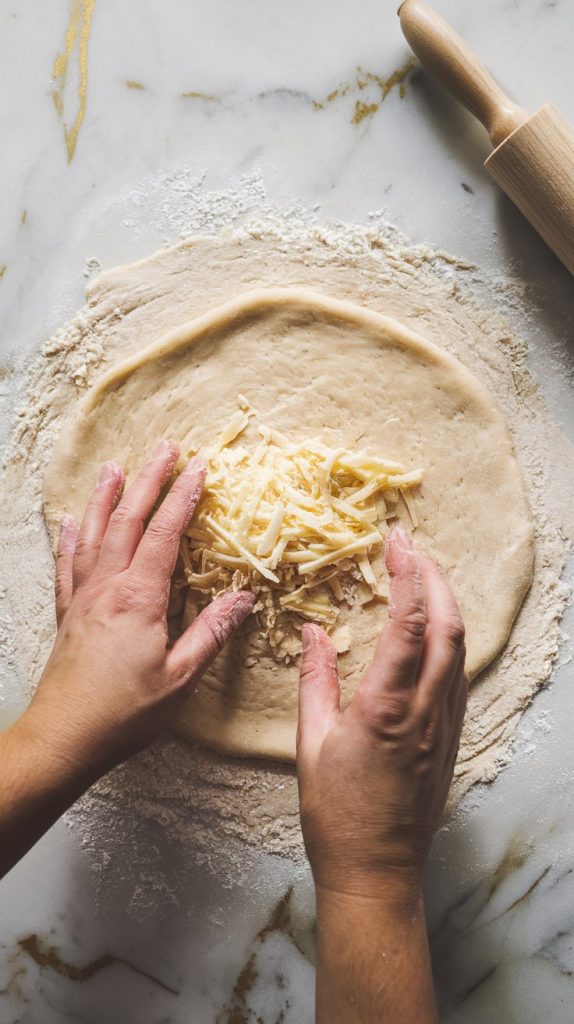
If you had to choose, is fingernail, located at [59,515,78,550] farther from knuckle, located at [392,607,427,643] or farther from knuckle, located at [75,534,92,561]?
knuckle, located at [392,607,427,643]

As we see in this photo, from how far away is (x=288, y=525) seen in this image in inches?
57.3

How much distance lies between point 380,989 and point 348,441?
1.02 metres

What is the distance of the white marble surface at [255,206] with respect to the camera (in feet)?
5.58

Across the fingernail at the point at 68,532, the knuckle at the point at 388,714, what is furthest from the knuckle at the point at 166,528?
the knuckle at the point at 388,714

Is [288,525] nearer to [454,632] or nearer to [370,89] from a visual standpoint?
[454,632]

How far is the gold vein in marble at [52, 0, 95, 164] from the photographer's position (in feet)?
5.71

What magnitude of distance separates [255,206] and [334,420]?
53cm

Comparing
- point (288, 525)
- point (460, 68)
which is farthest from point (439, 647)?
point (460, 68)

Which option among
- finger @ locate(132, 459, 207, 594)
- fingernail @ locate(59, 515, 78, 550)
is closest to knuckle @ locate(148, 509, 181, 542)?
finger @ locate(132, 459, 207, 594)

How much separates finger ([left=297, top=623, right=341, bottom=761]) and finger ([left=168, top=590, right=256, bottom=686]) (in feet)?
A: 0.50

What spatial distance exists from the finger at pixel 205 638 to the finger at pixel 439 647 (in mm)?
367

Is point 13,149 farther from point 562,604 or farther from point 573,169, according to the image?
point 562,604

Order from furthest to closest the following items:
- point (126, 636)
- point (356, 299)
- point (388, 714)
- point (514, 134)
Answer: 1. point (356, 299)
2. point (514, 134)
3. point (126, 636)
4. point (388, 714)

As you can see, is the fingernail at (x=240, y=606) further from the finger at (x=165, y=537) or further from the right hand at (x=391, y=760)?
the right hand at (x=391, y=760)
